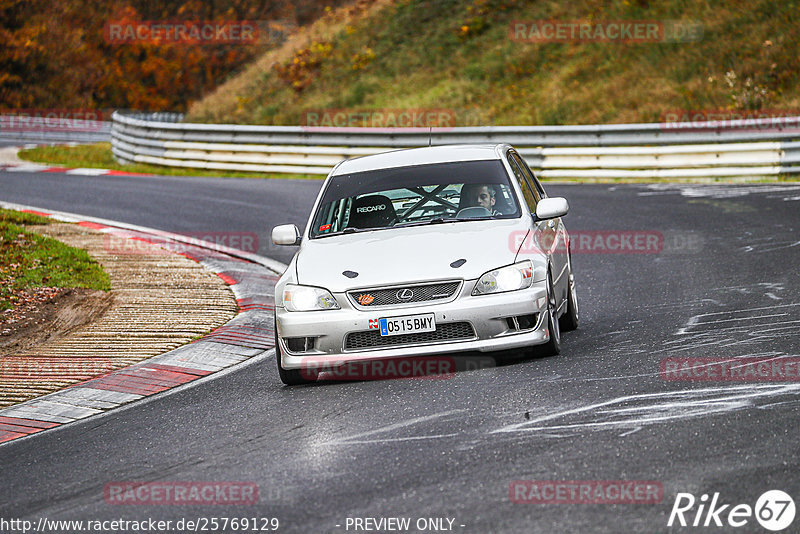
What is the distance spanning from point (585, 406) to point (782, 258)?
6316 mm

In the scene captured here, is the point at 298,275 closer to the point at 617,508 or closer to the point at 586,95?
the point at 617,508

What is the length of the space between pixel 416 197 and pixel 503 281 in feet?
5.52

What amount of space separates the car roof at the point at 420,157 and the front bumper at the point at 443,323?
189 cm

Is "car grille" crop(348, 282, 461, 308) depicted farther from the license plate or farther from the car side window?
the car side window

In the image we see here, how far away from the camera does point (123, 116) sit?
99.1 feet

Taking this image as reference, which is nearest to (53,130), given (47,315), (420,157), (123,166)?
(123,166)

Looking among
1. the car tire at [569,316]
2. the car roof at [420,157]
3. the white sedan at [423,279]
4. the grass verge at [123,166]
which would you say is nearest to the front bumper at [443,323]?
the white sedan at [423,279]

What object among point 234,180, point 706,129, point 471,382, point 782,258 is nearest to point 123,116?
point 234,180

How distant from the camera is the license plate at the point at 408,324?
7.76m

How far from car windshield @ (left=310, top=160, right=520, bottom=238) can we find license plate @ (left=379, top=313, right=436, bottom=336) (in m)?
1.33

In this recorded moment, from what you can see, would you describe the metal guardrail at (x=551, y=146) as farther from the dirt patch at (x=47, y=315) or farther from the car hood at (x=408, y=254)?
the car hood at (x=408, y=254)

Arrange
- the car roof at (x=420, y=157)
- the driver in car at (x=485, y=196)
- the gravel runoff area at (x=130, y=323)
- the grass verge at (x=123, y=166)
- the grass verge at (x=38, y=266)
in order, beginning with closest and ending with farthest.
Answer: the driver in car at (x=485, y=196), the gravel runoff area at (x=130, y=323), the car roof at (x=420, y=157), the grass verge at (x=38, y=266), the grass verge at (x=123, y=166)

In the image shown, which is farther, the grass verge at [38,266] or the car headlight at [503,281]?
Answer: the grass verge at [38,266]

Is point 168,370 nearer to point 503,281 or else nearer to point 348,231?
point 348,231
